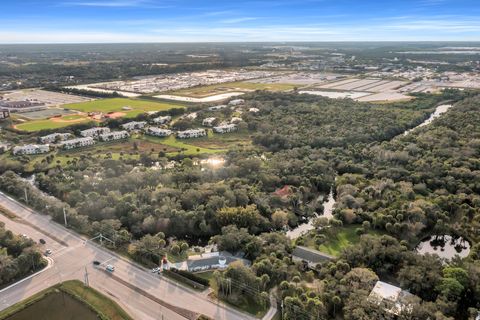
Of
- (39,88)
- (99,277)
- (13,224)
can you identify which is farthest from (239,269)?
(39,88)

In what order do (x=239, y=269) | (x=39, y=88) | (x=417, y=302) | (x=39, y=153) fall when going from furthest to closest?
(x=39, y=88) < (x=39, y=153) < (x=239, y=269) < (x=417, y=302)

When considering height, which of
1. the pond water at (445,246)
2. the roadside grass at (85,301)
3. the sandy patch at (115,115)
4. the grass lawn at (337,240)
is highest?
the sandy patch at (115,115)

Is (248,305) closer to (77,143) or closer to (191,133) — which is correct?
(191,133)

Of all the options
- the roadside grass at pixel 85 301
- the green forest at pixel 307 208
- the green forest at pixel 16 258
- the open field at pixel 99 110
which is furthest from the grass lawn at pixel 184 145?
the roadside grass at pixel 85 301

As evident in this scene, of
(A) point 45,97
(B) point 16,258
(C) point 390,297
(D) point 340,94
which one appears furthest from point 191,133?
(A) point 45,97

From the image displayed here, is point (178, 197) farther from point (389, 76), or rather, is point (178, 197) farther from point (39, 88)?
point (389, 76)

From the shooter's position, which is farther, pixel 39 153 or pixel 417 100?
pixel 417 100

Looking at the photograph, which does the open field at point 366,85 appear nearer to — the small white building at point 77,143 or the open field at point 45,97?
the open field at point 45,97
